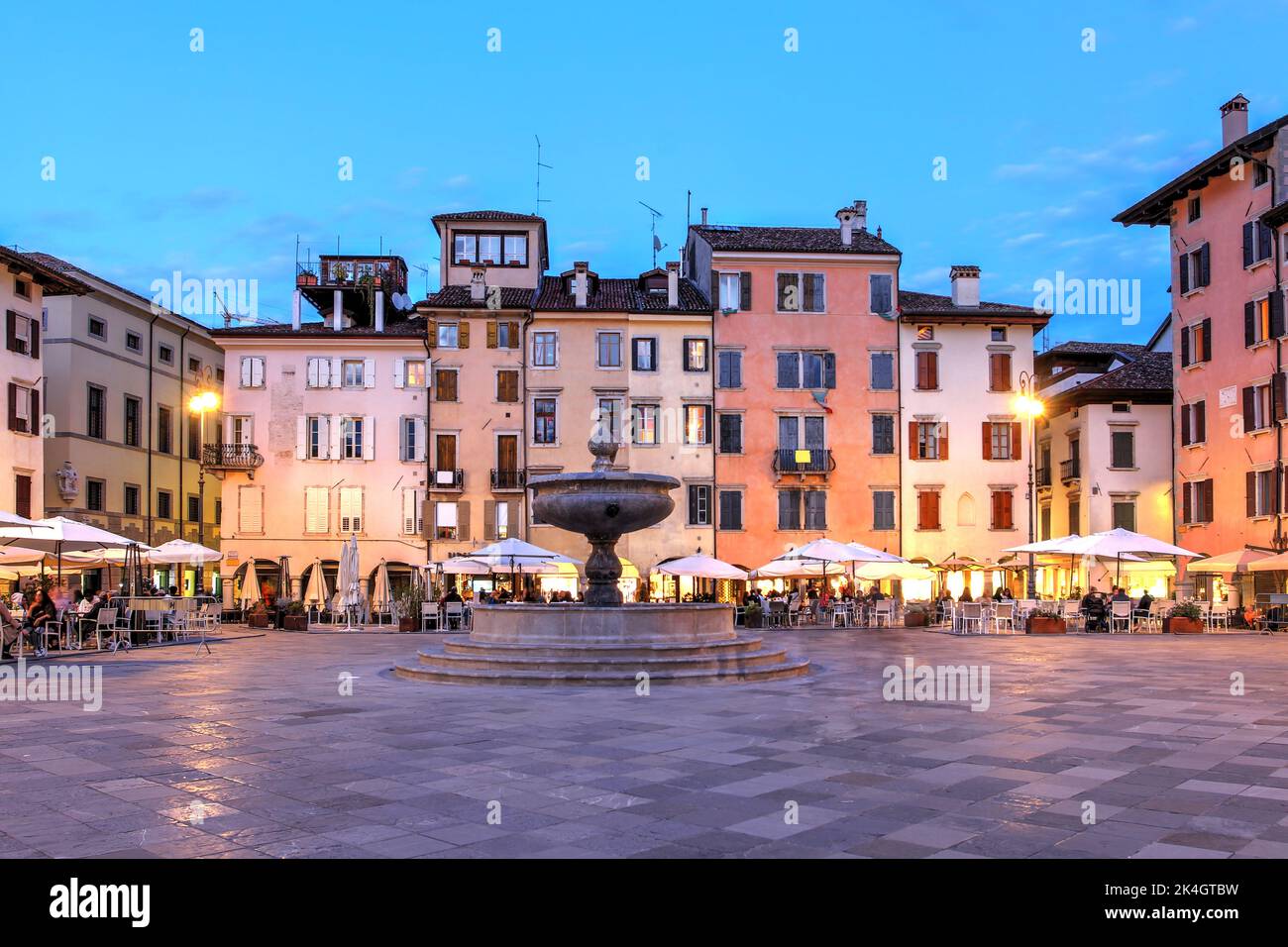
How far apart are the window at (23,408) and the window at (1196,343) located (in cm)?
3790

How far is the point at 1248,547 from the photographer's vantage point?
31.8 metres

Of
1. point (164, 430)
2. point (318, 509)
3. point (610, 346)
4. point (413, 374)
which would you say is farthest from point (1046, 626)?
point (164, 430)

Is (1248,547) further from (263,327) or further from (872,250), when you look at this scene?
(263,327)

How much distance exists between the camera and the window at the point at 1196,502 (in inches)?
1473

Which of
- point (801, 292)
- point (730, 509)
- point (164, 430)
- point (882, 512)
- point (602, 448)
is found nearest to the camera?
point (602, 448)

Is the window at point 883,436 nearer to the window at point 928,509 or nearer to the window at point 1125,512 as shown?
the window at point 928,509

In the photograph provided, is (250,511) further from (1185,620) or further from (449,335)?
(1185,620)

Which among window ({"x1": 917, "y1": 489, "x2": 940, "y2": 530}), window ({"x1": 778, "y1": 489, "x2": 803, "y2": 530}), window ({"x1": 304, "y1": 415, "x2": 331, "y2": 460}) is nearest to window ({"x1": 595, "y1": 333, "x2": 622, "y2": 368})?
window ({"x1": 778, "y1": 489, "x2": 803, "y2": 530})

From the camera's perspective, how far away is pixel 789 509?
4425 centimetres

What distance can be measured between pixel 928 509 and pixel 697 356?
426 inches

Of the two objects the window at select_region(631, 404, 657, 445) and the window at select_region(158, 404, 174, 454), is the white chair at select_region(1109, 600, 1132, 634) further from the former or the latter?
the window at select_region(158, 404, 174, 454)

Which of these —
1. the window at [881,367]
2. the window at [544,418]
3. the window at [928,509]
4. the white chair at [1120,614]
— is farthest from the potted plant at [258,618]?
the window at [881,367]

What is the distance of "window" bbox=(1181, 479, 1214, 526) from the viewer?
3741cm

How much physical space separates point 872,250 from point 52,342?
3053 cm
